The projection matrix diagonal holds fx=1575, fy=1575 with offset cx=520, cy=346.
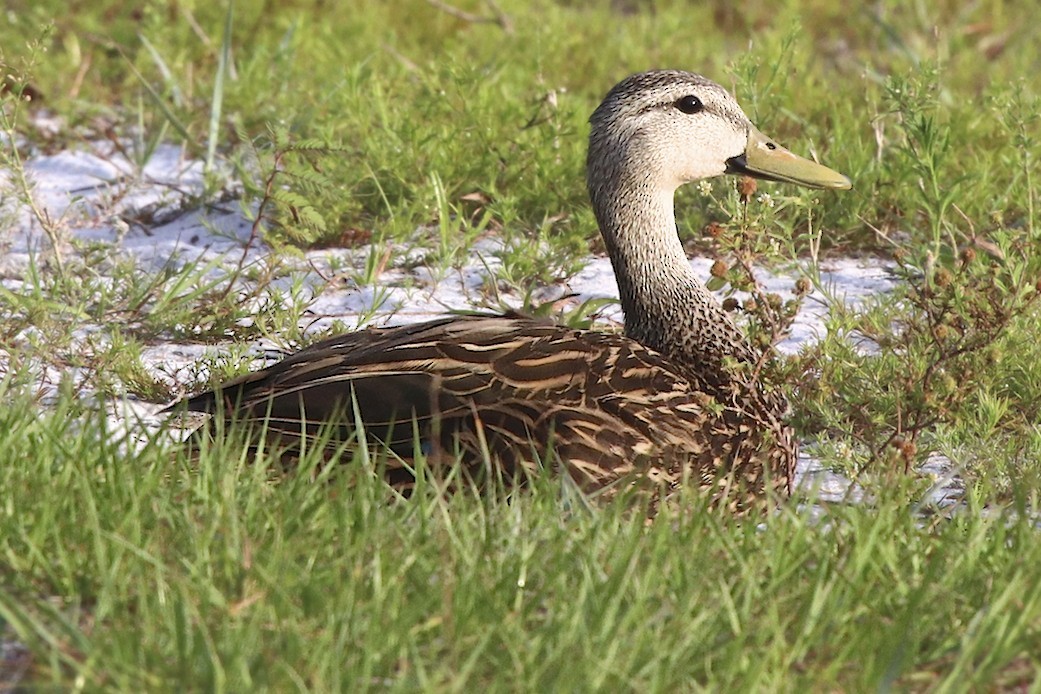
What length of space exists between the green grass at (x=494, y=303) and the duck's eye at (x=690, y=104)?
46 cm

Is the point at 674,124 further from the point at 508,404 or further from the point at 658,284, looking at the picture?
the point at 508,404

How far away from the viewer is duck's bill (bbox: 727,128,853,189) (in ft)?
16.2


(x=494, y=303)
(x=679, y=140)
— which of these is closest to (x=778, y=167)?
→ (x=679, y=140)

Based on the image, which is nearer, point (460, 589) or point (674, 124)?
point (460, 589)

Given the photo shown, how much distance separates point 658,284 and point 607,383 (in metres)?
0.72

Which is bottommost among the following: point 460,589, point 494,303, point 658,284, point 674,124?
point 460,589

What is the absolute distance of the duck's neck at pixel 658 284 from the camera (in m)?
4.67

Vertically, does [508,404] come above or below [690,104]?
below

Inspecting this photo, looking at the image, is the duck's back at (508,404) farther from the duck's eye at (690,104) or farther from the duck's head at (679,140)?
the duck's eye at (690,104)

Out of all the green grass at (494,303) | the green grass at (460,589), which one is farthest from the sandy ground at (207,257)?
the green grass at (460,589)

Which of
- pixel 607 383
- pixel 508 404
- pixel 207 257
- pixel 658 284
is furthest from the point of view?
pixel 207 257

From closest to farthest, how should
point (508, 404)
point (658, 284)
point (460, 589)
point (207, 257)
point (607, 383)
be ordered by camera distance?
point (460, 589) < point (508, 404) < point (607, 383) < point (658, 284) < point (207, 257)

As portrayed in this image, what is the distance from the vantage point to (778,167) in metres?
4.95

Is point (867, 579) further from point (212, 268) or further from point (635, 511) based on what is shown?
point (212, 268)
